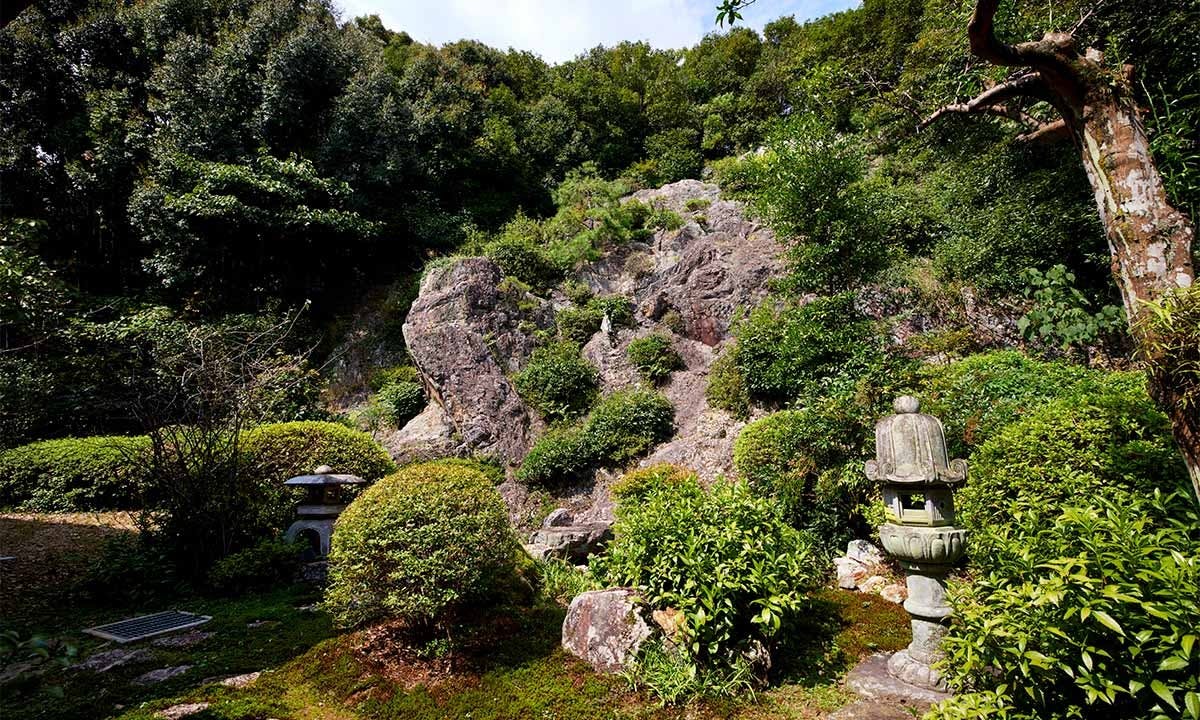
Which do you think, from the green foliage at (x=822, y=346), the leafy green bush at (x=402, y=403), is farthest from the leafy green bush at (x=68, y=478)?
the green foliage at (x=822, y=346)

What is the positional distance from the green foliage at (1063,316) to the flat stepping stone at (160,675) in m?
9.78

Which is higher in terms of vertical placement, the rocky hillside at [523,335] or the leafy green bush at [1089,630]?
the rocky hillside at [523,335]

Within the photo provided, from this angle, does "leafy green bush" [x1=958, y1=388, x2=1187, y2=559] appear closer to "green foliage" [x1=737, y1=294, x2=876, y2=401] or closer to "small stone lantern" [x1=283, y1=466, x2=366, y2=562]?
"green foliage" [x1=737, y1=294, x2=876, y2=401]

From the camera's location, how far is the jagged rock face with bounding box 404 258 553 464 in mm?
10633

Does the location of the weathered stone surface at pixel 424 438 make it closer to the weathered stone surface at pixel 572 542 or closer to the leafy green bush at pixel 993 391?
the weathered stone surface at pixel 572 542

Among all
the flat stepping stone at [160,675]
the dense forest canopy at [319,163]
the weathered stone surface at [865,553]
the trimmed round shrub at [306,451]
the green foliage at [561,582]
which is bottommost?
the weathered stone surface at [865,553]

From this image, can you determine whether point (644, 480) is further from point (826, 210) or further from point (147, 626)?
point (147, 626)

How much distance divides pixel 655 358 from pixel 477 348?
3885mm

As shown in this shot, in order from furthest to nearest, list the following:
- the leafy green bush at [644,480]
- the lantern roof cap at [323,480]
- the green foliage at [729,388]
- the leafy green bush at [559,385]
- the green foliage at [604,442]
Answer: the leafy green bush at [559,385]
the green foliage at [604,442]
the green foliage at [729,388]
the leafy green bush at [644,480]
the lantern roof cap at [323,480]

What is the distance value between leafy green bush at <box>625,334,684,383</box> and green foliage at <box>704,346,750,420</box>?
1.03 metres

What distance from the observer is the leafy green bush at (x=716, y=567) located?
325 cm

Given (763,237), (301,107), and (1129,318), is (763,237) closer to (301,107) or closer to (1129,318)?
(1129,318)

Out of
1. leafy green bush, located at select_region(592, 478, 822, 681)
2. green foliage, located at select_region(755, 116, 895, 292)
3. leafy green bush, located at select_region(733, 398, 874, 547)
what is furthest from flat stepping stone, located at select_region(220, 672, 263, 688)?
green foliage, located at select_region(755, 116, 895, 292)

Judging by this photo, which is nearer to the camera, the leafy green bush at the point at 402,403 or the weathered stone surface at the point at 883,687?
the weathered stone surface at the point at 883,687
